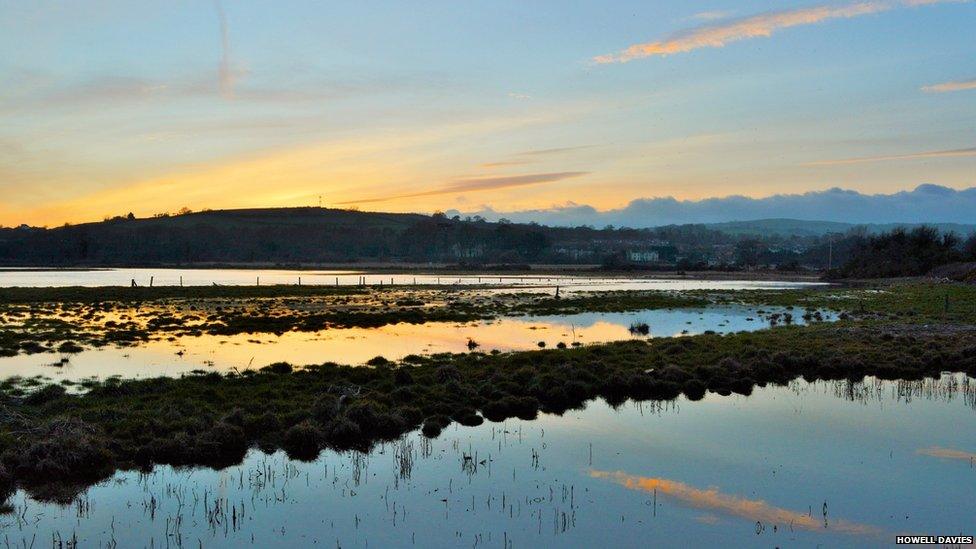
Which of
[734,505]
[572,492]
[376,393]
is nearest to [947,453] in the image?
[734,505]

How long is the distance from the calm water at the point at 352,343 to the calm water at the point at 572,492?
11365 mm

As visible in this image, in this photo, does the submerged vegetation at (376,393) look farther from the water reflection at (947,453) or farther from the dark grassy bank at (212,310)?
the dark grassy bank at (212,310)

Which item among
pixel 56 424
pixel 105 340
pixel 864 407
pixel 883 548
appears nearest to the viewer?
pixel 883 548

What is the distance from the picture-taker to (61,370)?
23109mm

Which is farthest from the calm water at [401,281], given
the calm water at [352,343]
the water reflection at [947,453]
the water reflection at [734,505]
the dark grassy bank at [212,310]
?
the water reflection at [734,505]

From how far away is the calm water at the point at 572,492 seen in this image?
34.7 ft

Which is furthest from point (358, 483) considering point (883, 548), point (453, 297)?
point (453, 297)

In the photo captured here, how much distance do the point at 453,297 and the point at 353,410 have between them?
48840mm

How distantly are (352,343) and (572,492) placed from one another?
20.3 meters

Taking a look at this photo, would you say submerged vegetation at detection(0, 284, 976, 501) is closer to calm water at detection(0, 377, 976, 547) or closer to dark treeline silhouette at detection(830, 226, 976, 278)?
calm water at detection(0, 377, 976, 547)

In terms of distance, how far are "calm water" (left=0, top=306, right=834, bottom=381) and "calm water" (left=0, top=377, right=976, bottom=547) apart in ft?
37.3

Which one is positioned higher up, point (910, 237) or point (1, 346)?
point (910, 237)

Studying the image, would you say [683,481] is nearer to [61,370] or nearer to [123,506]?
[123,506]

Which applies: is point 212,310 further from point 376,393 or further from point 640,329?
point 376,393
